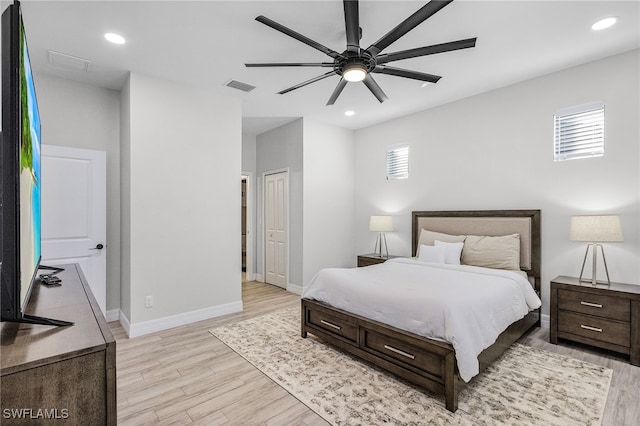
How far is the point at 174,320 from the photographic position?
12.0ft

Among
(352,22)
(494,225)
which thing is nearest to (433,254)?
(494,225)

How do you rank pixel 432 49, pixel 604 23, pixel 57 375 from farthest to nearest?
pixel 604 23 → pixel 432 49 → pixel 57 375

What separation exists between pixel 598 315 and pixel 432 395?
190 cm

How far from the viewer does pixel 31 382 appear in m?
0.84

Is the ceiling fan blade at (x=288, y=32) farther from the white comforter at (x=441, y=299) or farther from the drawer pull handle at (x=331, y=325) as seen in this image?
the drawer pull handle at (x=331, y=325)

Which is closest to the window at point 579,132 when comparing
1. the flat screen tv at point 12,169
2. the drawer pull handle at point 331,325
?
the drawer pull handle at point 331,325

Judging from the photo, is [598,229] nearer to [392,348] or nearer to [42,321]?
[392,348]

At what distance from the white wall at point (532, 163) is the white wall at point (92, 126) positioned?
3.89 metres

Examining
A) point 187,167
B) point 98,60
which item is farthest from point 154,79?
point 187,167

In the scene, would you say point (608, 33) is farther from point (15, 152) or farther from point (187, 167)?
point (187, 167)

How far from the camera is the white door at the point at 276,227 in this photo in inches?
218

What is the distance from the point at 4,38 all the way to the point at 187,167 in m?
2.92

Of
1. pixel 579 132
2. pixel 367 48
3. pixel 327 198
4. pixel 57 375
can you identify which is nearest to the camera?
pixel 57 375

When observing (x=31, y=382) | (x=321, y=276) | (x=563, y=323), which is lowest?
(x=563, y=323)
